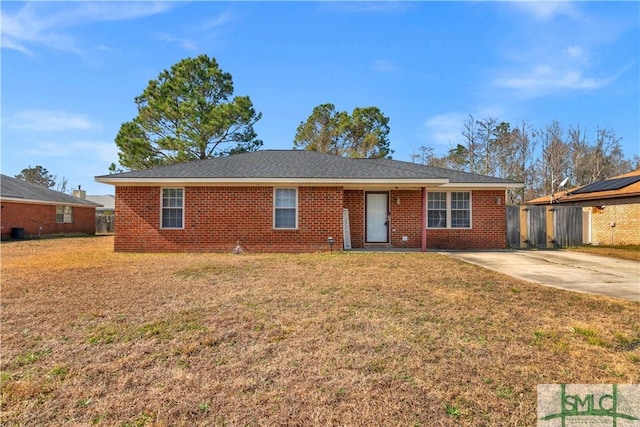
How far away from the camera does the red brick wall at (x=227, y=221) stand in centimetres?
1162

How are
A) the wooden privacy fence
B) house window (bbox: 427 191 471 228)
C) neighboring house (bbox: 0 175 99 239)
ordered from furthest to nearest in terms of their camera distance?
1. neighboring house (bbox: 0 175 99 239)
2. the wooden privacy fence
3. house window (bbox: 427 191 471 228)

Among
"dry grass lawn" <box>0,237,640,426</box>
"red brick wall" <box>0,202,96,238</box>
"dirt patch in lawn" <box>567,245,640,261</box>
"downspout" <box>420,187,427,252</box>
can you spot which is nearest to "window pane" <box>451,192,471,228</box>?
"downspout" <box>420,187,427,252</box>

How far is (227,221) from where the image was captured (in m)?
11.7

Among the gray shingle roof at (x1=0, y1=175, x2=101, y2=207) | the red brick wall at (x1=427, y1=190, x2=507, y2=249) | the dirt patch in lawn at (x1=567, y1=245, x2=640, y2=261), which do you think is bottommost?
the dirt patch in lawn at (x1=567, y1=245, x2=640, y2=261)

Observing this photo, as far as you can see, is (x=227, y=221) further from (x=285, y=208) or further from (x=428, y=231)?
(x=428, y=231)

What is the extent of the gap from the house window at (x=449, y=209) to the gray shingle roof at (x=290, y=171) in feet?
2.25

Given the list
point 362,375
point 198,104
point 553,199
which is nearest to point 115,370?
point 362,375

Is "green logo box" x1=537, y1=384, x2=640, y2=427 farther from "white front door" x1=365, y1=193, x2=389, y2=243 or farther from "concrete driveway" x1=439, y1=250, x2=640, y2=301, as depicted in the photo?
"white front door" x1=365, y1=193, x2=389, y2=243

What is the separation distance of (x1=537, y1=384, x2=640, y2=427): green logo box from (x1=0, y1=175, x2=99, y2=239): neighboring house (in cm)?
2461

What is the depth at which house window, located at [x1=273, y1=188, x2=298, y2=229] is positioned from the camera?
38.5 feet

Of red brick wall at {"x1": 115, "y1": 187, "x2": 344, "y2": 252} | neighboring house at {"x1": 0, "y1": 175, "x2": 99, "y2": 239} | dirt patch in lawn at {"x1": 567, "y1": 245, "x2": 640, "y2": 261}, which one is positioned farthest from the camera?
neighboring house at {"x1": 0, "y1": 175, "x2": 99, "y2": 239}

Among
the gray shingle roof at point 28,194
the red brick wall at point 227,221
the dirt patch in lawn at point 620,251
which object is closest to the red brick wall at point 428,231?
the red brick wall at point 227,221

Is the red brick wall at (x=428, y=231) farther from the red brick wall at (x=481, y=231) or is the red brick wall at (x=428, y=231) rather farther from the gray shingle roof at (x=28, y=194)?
the gray shingle roof at (x=28, y=194)

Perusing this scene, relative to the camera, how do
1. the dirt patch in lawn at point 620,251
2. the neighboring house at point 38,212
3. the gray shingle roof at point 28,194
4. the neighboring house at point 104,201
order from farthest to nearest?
the neighboring house at point 104,201
the gray shingle roof at point 28,194
the neighboring house at point 38,212
the dirt patch in lawn at point 620,251
